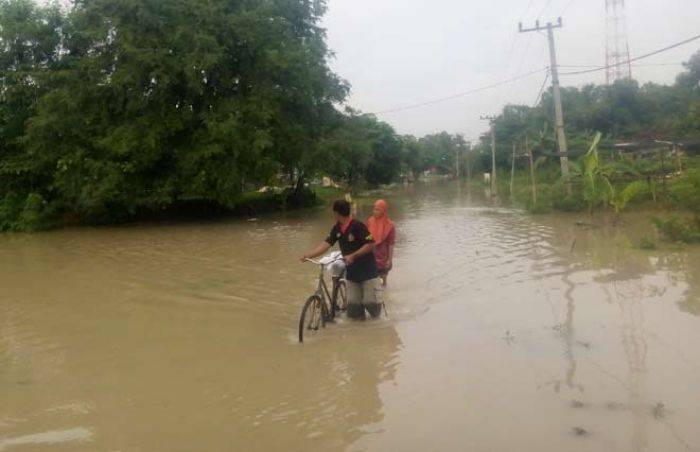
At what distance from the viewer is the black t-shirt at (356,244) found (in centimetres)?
759

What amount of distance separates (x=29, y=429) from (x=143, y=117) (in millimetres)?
20925

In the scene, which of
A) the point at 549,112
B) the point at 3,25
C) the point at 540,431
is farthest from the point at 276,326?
the point at 549,112

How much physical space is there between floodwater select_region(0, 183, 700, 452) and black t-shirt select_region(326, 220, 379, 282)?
2.41 feet

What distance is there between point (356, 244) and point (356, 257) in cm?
17

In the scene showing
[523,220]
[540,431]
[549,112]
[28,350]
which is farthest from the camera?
[549,112]

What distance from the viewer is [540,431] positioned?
4.67 m

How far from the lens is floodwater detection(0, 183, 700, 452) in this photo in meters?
4.83

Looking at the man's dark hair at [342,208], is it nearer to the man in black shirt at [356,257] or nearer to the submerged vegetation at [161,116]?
the man in black shirt at [356,257]

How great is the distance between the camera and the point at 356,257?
297 inches

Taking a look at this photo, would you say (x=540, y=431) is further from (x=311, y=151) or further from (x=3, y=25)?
(x=3, y=25)

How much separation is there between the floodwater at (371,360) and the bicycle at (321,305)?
0.60 ft

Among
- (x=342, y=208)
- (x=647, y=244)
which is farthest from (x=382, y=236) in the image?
(x=647, y=244)

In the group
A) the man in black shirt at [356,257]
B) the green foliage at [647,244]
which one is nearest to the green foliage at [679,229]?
the green foliage at [647,244]

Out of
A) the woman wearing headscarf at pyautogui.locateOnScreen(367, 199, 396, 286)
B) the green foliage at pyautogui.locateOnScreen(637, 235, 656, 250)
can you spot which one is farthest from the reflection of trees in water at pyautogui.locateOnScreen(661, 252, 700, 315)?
the woman wearing headscarf at pyautogui.locateOnScreen(367, 199, 396, 286)
